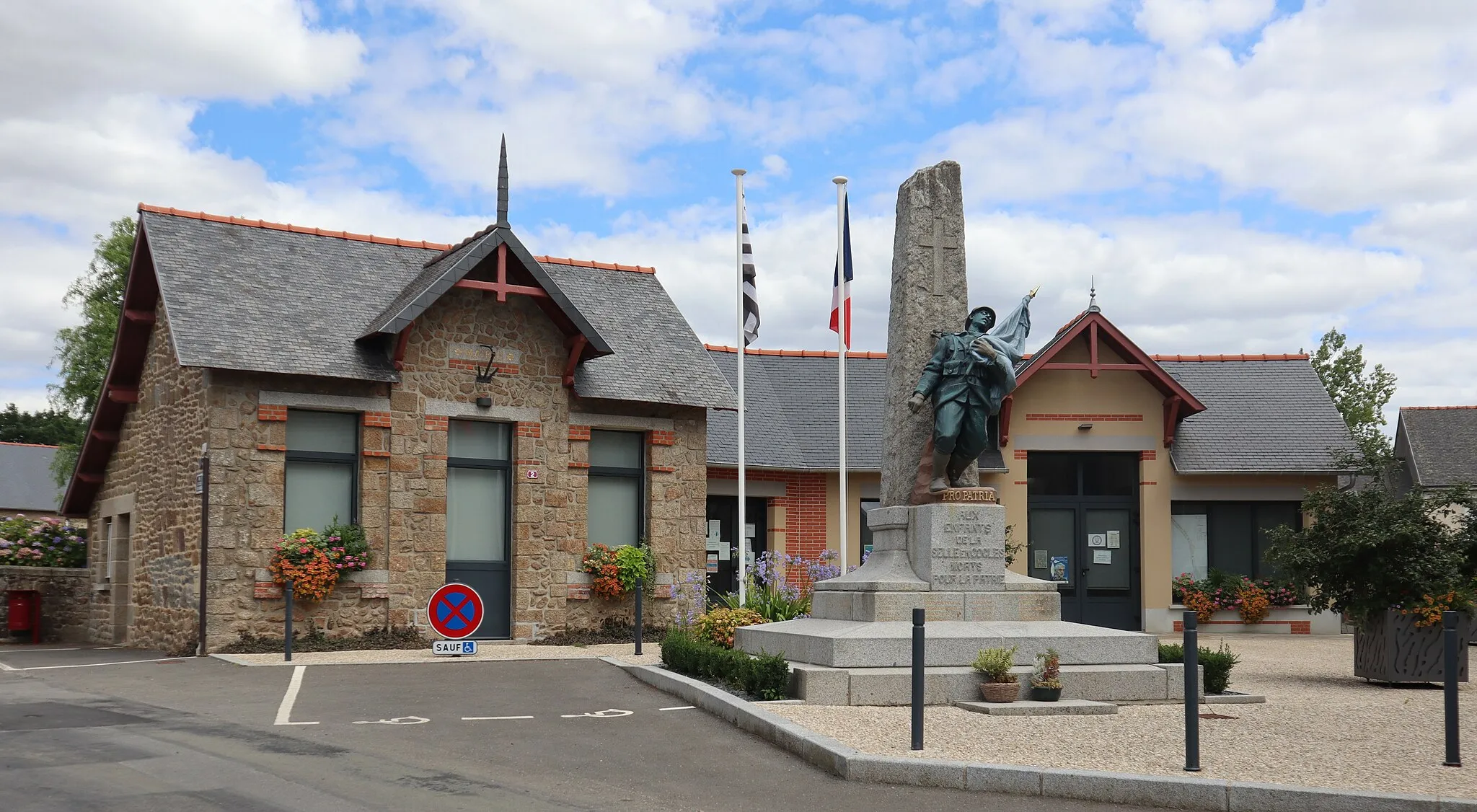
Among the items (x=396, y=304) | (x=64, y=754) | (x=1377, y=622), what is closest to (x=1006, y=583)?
(x=1377, y=622)

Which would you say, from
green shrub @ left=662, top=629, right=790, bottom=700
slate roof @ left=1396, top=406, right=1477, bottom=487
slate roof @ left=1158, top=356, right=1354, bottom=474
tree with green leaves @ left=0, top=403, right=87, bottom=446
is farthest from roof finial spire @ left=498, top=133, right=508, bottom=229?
tree with green leaves @ left=0, top=403, right=87, bottom=446

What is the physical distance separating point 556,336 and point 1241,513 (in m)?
12.6

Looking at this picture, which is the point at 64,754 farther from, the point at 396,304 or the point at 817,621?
the point at 396,304

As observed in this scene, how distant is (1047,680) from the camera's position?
10328 mm

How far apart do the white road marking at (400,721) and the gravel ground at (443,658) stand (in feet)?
12.0

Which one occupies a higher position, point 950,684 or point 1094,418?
point 1094,418

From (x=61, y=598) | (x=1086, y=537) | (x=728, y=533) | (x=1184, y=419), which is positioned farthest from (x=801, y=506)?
(x=61, y=598)

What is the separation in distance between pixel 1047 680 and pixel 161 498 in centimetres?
1225

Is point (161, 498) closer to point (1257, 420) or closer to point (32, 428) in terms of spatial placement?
point (1257, 420)

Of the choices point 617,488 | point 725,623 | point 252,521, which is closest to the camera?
point 725,623

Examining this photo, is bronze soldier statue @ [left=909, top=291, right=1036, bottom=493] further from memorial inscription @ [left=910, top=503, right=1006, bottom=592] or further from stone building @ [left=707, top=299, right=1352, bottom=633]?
stone building @ [left=707, top=299, right=1352, bottom=633]

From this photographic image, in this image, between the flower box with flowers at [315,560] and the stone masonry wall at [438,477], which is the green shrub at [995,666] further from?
the flower box with flowers at [315,560]

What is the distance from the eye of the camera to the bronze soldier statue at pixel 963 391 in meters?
11.8

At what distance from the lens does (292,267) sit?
17.8 m
